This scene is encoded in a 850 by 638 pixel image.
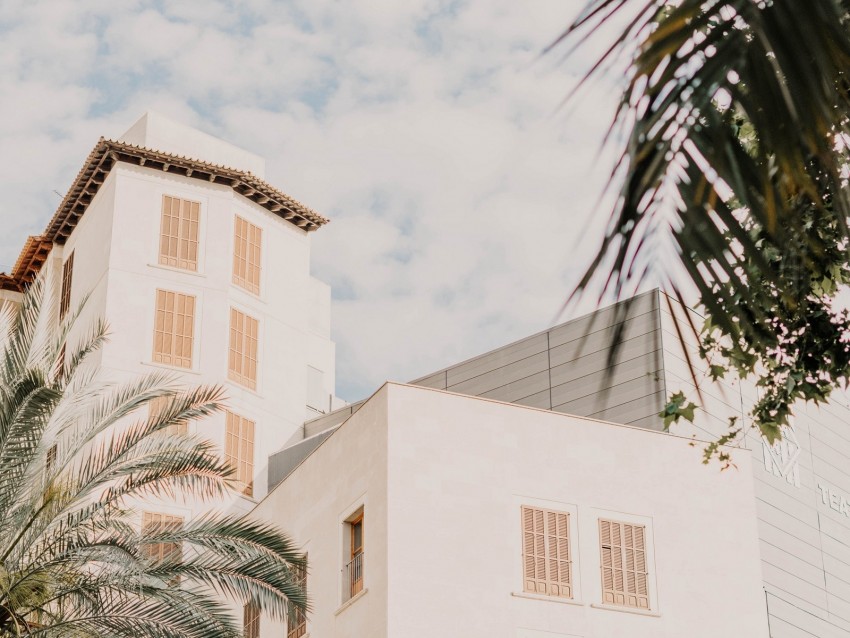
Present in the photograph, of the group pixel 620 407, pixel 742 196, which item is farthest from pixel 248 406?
pixel 742 196

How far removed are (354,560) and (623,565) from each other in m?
4.90

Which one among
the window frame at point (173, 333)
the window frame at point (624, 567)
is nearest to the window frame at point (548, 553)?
the window frame at point (624, 567)

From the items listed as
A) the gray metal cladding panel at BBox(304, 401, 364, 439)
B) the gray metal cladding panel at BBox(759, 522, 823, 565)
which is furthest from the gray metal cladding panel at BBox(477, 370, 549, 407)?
the gray metal cladding panel at BBox(759, 522, 823, 565)

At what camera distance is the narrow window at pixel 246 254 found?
43.0 m

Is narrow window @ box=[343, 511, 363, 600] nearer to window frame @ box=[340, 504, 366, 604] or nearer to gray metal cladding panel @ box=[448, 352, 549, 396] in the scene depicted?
window frame @ box=[340, 504, 366, 604]

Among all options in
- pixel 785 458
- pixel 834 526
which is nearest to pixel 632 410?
pixel 785 458

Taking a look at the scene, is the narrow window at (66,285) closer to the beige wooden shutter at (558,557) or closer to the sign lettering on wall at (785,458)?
the sign lettering on wall at (785,458)

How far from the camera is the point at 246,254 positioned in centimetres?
4341

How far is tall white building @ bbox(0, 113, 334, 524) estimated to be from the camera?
40.7m

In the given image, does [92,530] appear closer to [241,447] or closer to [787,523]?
[787,523]

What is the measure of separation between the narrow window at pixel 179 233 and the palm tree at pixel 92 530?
2096 cm

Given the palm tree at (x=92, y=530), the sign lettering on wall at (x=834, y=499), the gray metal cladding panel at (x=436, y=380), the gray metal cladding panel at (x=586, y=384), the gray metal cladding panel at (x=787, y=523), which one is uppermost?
the gray metal cladding panel at (x=436, y=380)

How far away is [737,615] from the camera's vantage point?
28.2 metres

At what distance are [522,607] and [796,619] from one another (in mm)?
7602
